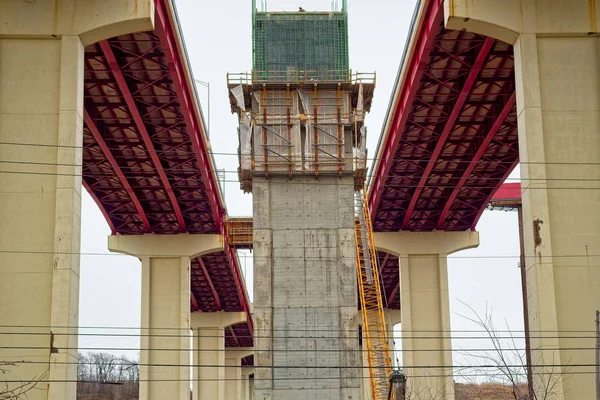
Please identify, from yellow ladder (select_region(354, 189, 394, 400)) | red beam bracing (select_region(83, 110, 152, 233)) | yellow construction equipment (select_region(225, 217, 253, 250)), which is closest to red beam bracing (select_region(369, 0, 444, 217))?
yellow ladder (select_region(354, 189, 394, 400))

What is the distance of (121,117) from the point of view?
145 ft

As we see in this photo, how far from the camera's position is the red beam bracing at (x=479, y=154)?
43.2 metres

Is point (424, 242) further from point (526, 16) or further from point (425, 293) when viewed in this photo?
point (526, 16)

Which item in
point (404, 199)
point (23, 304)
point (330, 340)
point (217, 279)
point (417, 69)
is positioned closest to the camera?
point (23, 304)

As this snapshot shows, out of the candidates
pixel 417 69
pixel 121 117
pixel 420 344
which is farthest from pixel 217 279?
pixel 417 69

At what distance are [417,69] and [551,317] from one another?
13.3 meters

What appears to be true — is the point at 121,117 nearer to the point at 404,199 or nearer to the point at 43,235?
the point at 43,235

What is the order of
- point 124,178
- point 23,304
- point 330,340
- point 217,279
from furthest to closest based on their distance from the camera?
1. point 217,279
2. point 124,178
3. point 330,340
4. point 23,304

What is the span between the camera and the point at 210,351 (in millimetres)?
87812

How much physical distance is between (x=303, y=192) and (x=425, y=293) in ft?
57.7

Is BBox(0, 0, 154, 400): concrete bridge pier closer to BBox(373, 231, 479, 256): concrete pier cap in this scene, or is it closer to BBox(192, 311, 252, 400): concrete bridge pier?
BBox(373, 231, 479, 256): concrete pier cap

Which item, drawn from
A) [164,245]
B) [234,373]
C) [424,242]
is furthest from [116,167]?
[234,373]

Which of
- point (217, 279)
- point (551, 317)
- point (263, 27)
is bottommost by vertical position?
point (551, 317)

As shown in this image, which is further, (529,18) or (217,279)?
(217,279)
